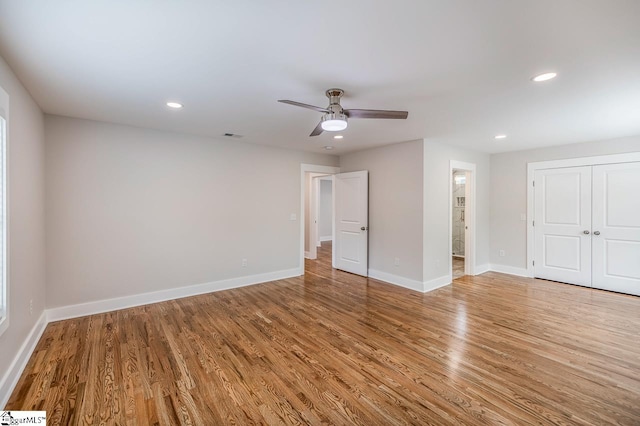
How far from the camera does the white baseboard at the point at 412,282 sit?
465cm

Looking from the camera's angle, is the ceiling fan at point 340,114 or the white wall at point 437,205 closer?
the ceiling fan at point 340,114

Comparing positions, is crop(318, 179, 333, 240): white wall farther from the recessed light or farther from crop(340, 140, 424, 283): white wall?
the recessed light

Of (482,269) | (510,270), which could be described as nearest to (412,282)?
(482,269)

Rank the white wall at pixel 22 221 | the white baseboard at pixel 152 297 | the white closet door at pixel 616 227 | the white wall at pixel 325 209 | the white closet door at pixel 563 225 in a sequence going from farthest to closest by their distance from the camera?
the white wall at pixel 325 209 → the white closet door at pixel 563 225 → the white closet door at pixel 616 227 → the white baseboard at pixel 152 297 → the white wall at pixel 22 221

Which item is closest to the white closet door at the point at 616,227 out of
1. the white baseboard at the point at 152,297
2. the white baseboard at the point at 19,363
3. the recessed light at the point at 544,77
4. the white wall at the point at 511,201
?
the white wall at the point at 511,201

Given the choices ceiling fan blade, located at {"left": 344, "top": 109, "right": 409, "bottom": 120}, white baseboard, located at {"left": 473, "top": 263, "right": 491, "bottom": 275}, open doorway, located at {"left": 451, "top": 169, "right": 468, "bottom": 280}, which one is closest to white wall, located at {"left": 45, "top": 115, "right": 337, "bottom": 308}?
ceiling fan blade, located at {"left": 344, "top": 109, "right": 409, "bottom": 120}

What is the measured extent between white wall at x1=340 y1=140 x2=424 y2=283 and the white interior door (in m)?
0.12

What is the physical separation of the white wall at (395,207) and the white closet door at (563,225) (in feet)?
8.62

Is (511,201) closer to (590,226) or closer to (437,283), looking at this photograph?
(590,226)

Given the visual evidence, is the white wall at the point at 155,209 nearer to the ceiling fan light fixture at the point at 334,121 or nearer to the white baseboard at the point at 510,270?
the ceiling fan light fixture at the point at 334,121

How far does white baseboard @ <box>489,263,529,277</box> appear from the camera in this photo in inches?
221

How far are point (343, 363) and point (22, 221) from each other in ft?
10.5

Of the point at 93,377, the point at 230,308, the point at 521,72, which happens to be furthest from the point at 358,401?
the point at 521,72

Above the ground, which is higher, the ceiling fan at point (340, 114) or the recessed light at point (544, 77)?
the recessed light at point (544, 77)
